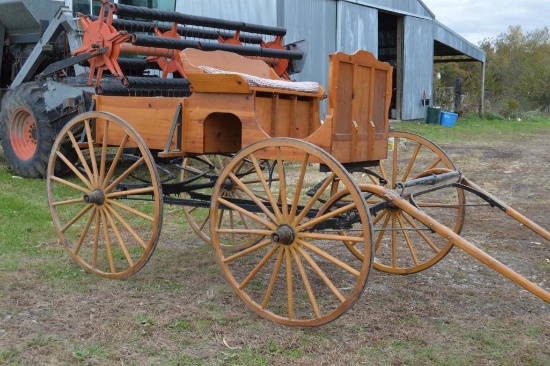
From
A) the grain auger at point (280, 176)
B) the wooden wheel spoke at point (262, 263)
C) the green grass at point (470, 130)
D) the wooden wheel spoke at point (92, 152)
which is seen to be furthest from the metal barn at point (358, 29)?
the wooden wheel spoke at point (262, 263)

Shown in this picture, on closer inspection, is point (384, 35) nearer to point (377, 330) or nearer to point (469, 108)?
point (469, 108)

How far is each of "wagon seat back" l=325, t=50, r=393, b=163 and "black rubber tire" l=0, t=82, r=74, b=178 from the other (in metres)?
5.29

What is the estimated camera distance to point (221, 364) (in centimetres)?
343

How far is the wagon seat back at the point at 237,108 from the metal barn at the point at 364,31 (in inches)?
382

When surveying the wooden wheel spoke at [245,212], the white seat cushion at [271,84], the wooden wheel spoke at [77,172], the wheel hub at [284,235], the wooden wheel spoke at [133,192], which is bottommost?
the wheel hub at [284,235]

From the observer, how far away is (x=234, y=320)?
4059mm

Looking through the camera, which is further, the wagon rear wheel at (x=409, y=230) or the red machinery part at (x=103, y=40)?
the red machinery part at (x=103, y=40)

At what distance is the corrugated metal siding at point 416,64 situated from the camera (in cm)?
2195

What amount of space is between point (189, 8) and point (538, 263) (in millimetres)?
10628

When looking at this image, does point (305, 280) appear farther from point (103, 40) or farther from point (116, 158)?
point (103, 40)

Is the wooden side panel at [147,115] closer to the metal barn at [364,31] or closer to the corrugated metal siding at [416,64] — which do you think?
the metal barn at [364,31]

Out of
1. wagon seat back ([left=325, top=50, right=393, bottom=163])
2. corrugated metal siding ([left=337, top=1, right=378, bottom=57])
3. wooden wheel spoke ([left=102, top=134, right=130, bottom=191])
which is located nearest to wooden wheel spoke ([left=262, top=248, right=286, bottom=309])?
wagon seat back ([left=325, top=50, right=393, bottom=163])

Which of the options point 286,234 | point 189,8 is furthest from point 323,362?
point 189,8

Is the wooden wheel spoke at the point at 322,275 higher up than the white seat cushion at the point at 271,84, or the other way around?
the white seat cushion at the point at 271,84
